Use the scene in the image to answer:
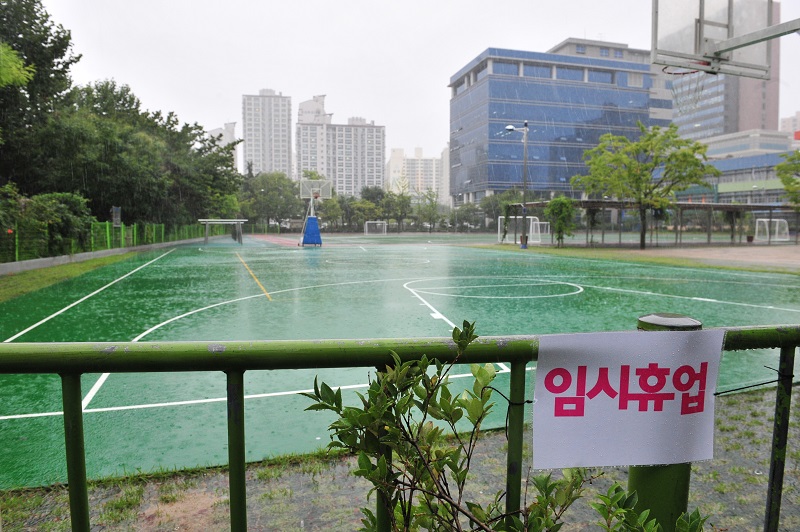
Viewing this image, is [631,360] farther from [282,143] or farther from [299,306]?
[282,143]

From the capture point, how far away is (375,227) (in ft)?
241

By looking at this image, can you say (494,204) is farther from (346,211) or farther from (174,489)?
(174,489)

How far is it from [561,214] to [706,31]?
23920 mm

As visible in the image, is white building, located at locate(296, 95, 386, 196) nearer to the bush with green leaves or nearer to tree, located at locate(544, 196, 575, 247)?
tree, located at locate(544, 196, 575, 247)

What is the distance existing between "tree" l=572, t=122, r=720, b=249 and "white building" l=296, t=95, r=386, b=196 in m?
112

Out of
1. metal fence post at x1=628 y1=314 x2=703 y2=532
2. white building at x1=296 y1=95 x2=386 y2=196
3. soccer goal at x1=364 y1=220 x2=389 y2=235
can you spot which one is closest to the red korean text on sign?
metal fence post at x1=628 y1=314 x2=703 y2=532

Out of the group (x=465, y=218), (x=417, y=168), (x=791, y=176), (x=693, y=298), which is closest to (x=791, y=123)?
(x=417, y=168)

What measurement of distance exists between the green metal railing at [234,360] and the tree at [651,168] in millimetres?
31964

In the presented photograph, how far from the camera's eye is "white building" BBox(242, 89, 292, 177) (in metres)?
154

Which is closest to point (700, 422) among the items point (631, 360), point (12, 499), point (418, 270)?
point (631, 360)

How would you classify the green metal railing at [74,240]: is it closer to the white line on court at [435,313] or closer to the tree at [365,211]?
the white line on court at [435,313]

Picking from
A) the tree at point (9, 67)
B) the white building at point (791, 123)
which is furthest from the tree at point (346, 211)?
the white building at point (791, 123)

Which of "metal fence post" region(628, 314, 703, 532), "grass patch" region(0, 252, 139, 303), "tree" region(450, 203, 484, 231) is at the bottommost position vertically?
"grass patch" region(0, 252, 139, 303)

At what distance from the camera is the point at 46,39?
24.4 m
